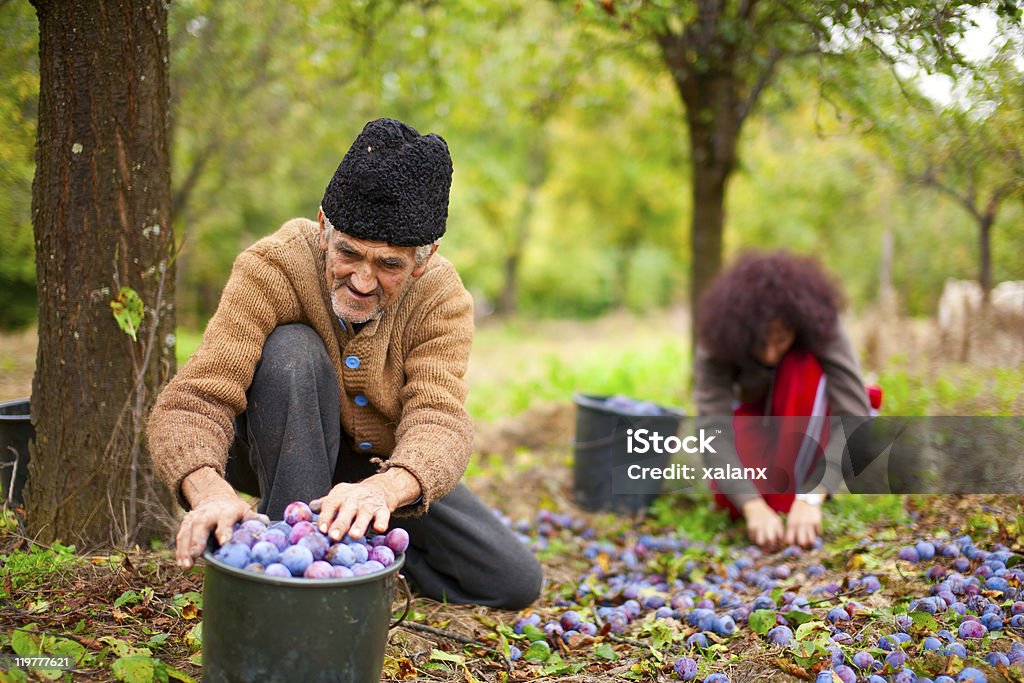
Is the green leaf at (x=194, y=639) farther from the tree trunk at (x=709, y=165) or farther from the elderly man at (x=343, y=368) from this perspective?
the tree trunk at (x=709, y=165)

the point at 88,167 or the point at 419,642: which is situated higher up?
the point at 88,167

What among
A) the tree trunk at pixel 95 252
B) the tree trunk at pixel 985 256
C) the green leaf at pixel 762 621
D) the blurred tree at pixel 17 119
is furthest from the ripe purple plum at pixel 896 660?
the tree trunk at pixel 985 256

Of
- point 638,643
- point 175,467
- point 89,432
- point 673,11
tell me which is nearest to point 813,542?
point 638,643

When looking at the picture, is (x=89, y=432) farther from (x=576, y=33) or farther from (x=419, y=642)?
(x=576, y=33)

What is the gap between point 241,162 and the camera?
8602 millimetres

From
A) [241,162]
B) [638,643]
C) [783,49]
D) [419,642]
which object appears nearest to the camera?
[419,642]

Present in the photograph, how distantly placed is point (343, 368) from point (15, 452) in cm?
116

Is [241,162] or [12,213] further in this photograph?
[241,162]

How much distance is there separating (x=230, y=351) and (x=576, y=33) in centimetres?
329

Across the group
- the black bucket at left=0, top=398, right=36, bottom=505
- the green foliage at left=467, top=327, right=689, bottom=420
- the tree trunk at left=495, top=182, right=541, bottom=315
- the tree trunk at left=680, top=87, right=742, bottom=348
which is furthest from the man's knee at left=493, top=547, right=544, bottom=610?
the tree trunk at left=495, top=182, right=541, bottom=315

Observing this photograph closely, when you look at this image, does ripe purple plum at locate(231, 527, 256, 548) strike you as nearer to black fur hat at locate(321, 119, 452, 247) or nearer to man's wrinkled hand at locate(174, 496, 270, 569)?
man's wrinkled hand at locate(174, 496, 270, 569)

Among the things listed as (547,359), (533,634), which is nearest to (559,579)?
(533,634)

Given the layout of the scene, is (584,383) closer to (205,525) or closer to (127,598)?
(127,598)

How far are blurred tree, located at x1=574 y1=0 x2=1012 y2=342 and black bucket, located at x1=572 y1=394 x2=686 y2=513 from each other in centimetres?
171
